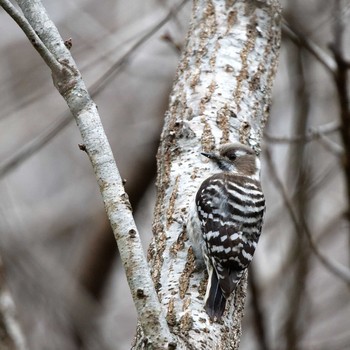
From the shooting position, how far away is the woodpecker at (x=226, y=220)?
168 inches

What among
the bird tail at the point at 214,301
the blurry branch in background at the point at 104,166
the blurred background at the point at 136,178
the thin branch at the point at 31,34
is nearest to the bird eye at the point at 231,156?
the blurred background at the point at 136,178

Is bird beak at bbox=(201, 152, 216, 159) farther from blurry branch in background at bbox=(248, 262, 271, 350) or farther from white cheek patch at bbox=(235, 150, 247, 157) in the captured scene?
blurry branch in background at bbox=(248, 262, 271, 350)

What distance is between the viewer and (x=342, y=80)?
4930mm

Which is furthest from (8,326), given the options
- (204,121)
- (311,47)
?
(311,47)

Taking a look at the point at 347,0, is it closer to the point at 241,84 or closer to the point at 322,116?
the point at 241,84

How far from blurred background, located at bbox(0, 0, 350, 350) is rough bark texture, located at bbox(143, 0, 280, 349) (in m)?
0.28

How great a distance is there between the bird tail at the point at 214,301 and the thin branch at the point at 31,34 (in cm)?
132

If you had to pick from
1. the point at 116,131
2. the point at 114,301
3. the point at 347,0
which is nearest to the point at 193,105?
the point at 347,0

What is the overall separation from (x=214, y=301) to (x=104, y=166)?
93cm

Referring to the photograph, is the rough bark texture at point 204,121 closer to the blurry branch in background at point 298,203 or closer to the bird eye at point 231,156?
the bird eye at point 231,156

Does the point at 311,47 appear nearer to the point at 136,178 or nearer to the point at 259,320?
the point at 259,320

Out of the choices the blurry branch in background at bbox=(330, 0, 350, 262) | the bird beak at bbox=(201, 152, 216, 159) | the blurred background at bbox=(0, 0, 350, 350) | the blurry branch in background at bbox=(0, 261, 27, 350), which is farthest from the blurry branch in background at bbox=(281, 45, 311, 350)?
the blurry branch in background at bbox=(0, 261, 27, 350)

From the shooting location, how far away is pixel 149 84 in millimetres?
8609

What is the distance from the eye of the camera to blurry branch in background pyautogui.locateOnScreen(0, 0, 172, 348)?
3.24 metres
